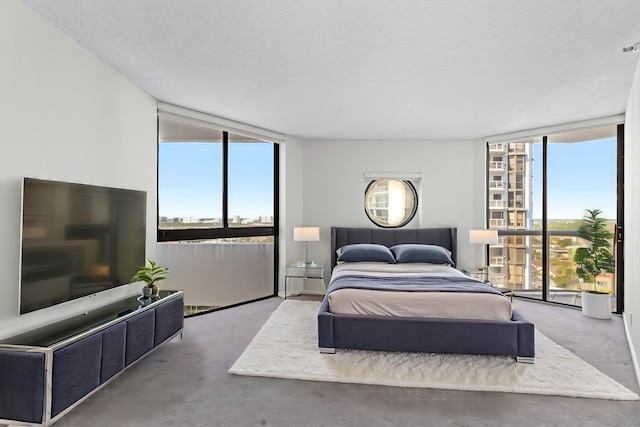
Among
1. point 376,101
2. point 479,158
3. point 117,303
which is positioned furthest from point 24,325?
point 479,158

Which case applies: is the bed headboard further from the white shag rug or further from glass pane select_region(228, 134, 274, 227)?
the white shag rug

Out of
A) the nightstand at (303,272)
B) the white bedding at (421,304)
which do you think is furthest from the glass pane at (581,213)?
the nightstand at (303,272)

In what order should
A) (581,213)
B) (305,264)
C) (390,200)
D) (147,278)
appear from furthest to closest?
(390,200), (305,264), (581,213), (147,278)

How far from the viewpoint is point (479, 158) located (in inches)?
225

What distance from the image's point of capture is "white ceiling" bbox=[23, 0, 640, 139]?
2.18 meters

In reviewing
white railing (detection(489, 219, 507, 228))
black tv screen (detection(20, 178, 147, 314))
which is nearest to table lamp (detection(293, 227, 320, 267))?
black tv screen (detection(20, 178, 147, 314))

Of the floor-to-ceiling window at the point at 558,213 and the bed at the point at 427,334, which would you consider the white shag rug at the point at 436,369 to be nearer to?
the bed at the point at 427,334

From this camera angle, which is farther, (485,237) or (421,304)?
(485,237)

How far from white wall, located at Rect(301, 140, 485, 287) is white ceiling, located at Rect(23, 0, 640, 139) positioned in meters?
1.42

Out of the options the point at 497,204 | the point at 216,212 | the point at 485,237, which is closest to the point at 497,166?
the point at 497,204

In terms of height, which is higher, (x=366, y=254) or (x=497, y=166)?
(x=497, y=166)

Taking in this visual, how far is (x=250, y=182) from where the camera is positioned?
527cm

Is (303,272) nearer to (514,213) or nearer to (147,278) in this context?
(147,278)

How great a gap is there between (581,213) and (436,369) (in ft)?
11.7
